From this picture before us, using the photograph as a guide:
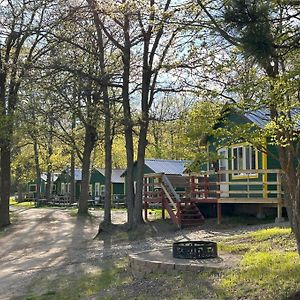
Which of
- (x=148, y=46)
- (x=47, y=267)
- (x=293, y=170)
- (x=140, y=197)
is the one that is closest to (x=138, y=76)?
(x=148, y=46)

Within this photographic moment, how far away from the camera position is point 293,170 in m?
7.84

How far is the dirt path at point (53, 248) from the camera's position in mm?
11883

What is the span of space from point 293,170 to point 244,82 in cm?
161

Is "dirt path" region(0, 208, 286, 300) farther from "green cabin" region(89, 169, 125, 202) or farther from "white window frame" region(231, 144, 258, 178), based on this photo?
"green cabin" region(89, 169, 125, 202)

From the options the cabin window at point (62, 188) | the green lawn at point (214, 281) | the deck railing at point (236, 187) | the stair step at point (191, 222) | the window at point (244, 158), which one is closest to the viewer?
the green lawn at point (214, 281)

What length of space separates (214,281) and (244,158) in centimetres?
1362

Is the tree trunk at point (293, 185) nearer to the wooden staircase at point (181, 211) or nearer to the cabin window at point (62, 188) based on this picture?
the wooden staircase at point (181, 211)

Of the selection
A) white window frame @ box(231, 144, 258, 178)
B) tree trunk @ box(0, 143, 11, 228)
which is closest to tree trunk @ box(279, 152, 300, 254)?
white window frame @ box(231, 144, 258, 178)

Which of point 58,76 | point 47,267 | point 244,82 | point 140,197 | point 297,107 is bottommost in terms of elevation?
point 47,267

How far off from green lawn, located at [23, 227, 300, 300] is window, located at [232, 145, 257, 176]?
9.08 m

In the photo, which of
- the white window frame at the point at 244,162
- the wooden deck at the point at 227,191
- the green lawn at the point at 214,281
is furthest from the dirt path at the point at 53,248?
the white window frame at the point at 244,162

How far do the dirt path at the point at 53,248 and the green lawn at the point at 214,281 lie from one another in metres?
0.89

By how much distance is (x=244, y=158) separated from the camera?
20.9m

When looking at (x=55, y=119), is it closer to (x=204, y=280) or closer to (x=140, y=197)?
(x=140, y=197)
